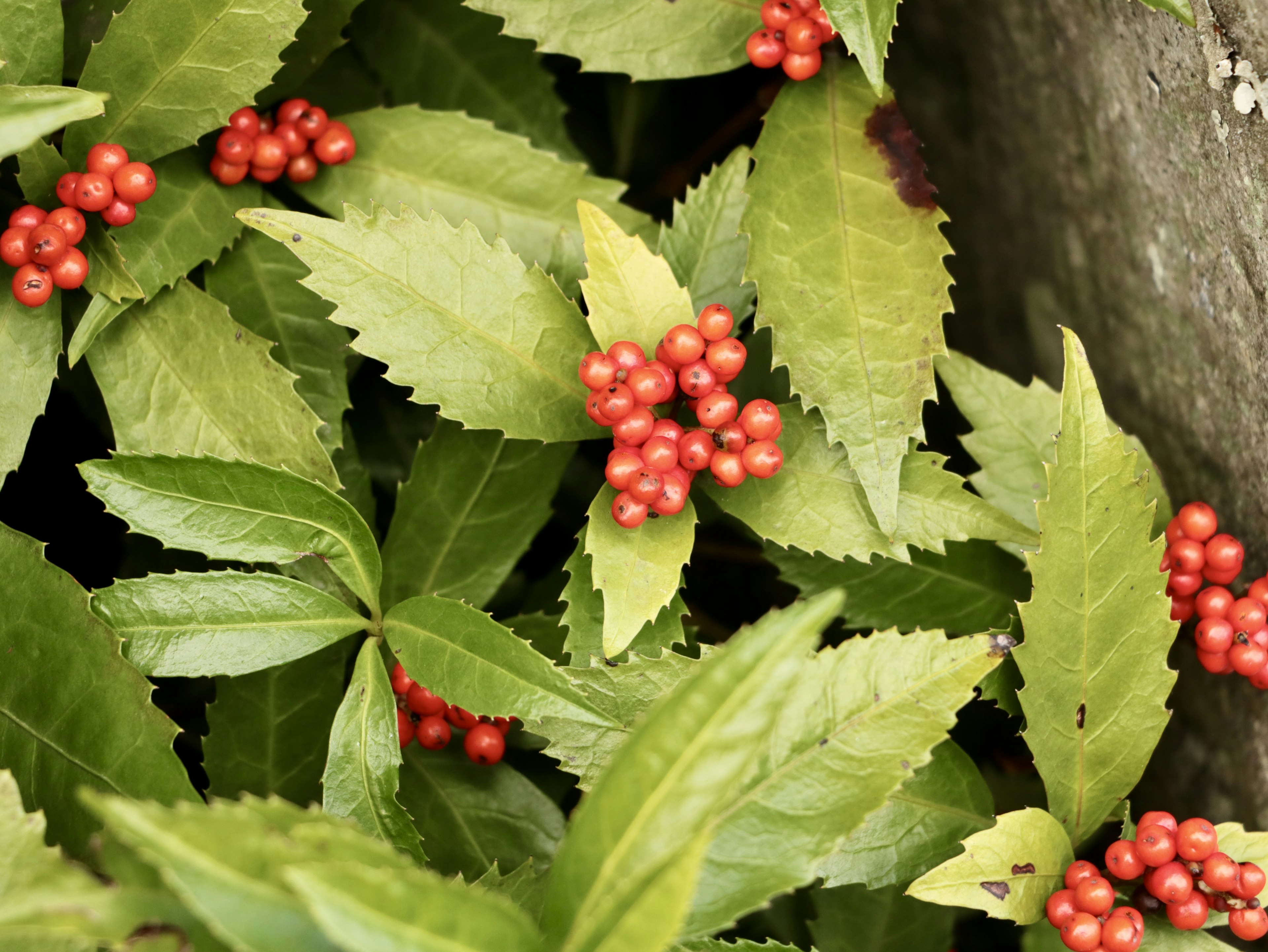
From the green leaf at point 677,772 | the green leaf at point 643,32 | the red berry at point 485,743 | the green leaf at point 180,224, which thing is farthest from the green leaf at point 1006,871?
the green leaf at point 180,224

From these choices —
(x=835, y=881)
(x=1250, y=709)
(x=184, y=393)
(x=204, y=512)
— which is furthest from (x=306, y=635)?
(x=1250, y=709)

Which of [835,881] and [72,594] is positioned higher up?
[72,594]

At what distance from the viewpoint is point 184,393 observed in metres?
1.03

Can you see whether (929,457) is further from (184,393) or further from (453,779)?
(184,393)

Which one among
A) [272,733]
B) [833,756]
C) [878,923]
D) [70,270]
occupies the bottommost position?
[878,923]

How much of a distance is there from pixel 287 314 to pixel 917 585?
73 centimetres

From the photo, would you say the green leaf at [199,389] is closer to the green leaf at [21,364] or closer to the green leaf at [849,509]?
the green leaf at [21,364]

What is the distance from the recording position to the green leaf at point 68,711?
36.2 inches

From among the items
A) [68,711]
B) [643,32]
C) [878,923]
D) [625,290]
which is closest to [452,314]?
[625,290]

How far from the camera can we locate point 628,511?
0.93 m

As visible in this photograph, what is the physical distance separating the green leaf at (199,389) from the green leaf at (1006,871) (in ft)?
2.18

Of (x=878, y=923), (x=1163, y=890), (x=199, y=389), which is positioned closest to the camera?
(x=1163, y=890)

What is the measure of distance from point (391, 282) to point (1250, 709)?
0.96m

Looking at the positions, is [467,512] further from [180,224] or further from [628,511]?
[180,224]
